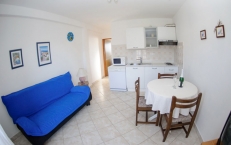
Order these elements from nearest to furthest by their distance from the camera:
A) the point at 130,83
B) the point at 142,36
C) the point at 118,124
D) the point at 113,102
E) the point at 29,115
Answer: the point at 29,115
the point at 118,124
the point at 113,102
the point at 142,36
the point at 130,83

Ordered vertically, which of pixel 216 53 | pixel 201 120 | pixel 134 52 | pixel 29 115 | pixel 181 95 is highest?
pixel 134 52

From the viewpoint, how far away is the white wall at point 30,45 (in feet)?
7.03

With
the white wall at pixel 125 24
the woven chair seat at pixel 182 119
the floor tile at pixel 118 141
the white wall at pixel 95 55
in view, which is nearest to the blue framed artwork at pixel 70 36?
the white wall at pixel 95 55

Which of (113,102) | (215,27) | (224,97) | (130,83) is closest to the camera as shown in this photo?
(224,97)

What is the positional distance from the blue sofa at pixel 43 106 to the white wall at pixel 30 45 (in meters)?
0.30

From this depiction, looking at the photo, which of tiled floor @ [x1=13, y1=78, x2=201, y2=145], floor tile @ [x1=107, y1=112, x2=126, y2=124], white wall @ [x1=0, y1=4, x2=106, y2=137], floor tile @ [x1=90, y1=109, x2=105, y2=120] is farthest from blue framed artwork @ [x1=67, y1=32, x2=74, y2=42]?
floor tile @ [x1=107, y1=112, x2=126, y2=124]

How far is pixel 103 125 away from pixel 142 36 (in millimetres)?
2860

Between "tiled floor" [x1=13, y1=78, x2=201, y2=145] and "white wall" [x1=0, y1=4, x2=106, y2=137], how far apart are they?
1.04 meters

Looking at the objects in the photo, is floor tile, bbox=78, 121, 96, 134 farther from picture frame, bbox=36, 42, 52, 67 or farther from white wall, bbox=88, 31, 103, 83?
white wall, bbox=88, 31, 103, 83

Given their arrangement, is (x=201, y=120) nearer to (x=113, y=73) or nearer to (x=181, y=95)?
(x=181, y=95)

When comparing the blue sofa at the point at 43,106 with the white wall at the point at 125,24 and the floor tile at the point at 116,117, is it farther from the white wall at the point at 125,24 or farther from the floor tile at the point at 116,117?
the white wall at the point at 125,24

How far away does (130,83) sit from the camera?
4.08 m

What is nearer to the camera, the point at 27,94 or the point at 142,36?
the point at 27,94

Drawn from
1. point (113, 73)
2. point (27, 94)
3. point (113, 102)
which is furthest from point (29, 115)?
point (113, 73)
